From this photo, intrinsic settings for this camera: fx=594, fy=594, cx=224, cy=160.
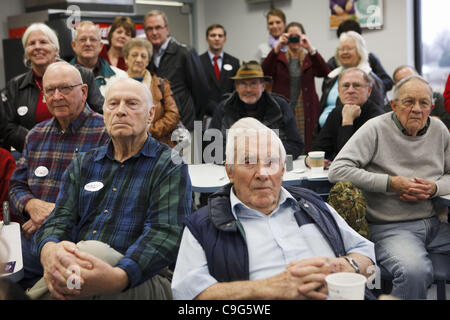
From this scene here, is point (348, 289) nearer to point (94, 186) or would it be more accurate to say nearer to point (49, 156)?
point (94, 186)

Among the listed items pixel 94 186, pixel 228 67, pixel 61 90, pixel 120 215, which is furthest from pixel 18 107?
pixel 228 67

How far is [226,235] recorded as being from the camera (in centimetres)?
200

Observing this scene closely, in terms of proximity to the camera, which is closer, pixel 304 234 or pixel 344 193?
pixel 304 234

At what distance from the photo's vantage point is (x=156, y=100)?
448 cm

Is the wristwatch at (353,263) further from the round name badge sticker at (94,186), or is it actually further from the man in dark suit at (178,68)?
the man in dark suit at (178,68)

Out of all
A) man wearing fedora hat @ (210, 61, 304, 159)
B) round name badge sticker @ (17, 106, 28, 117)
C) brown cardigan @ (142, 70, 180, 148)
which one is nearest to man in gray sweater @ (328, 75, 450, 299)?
man wearing fedora hat @ (210, 61, 304, 159)

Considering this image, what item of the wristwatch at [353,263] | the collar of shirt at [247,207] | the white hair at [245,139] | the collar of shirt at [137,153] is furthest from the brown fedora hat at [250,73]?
the wristwatch at [353,263]

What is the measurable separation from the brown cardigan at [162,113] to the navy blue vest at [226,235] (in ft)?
7.78

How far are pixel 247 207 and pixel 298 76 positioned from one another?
365cm

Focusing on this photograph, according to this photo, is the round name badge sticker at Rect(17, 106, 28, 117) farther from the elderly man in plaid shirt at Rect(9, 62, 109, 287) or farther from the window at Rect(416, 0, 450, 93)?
the window at Rect(416, 0, 450, 93)

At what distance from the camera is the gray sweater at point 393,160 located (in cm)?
302

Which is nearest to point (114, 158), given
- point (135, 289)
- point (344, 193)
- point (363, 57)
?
point (135, 289)
